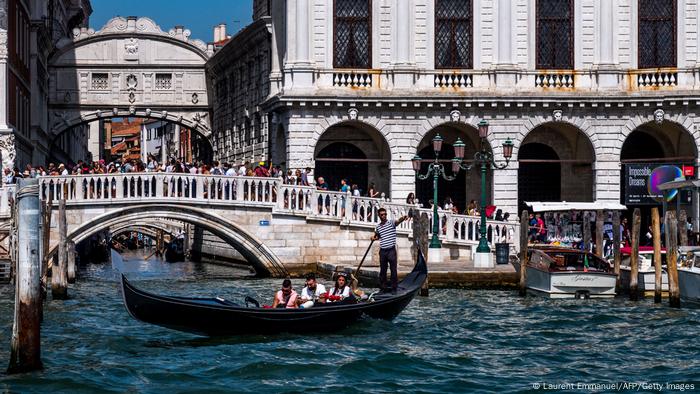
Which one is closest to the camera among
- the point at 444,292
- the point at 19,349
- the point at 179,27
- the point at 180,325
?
the point at 19,349

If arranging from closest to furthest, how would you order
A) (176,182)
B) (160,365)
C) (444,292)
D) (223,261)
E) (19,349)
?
(19,349), (160,365), (444,292), (176,182), (223,261)

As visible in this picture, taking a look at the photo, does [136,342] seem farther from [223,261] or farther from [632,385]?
[223,261]

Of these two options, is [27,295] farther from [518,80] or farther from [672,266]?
[518,80]

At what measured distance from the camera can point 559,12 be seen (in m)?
34.0

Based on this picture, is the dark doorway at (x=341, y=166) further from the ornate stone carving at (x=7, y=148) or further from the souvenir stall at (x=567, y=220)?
the ornate stone carving at (x=7, y=148)

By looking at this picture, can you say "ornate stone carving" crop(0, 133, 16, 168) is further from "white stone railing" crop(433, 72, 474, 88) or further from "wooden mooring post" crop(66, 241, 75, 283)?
"white stone railing" crop(433, 72, 474, 88)

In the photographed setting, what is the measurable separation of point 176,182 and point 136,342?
10324 millimetres

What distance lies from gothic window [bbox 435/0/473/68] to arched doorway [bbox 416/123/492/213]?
1594mm

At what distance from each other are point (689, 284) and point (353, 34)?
12.2 m

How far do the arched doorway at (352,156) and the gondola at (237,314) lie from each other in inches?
579

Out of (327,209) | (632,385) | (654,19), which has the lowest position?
(632,385)

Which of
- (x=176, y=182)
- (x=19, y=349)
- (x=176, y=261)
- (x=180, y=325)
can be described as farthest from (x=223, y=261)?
(x=19, y=349)

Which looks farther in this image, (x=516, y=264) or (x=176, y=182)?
(x=176, y=182)

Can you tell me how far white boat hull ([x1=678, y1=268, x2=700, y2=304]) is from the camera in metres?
23.3
